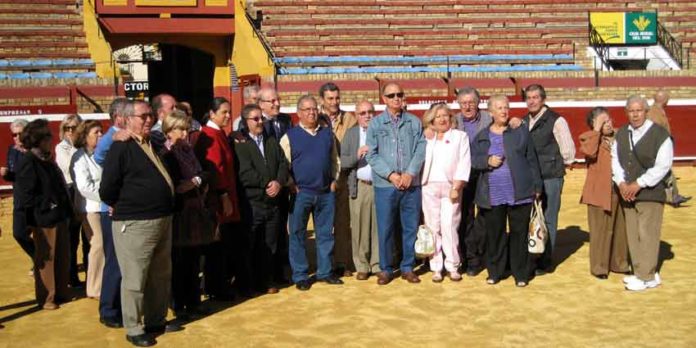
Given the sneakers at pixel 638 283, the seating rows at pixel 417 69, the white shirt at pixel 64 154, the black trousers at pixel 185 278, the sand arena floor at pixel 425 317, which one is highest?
the seating rows at pixel 417 69

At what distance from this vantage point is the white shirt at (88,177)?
5.91 metres

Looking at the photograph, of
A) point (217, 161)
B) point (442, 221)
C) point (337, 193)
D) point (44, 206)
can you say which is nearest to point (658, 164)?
point (442, 221)

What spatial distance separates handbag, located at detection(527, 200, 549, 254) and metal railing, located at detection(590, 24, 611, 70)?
12727mm

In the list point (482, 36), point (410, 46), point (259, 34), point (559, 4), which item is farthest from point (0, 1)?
point (559, 4)

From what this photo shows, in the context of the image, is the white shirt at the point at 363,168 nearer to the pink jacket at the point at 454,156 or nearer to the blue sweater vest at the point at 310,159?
the blue sweater vest at the point at 310,159

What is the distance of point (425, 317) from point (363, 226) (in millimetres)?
1385

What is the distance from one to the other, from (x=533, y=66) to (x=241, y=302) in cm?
1328

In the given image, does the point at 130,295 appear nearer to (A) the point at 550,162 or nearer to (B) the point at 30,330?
(B) the point at 30,330

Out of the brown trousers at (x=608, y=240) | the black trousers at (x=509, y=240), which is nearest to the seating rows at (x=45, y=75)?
the black trousers at (x=509, y=240)

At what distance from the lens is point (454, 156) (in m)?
6.59

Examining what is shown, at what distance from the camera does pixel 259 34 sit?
58.1 feet

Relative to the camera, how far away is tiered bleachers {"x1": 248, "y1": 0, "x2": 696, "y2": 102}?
16.5 m

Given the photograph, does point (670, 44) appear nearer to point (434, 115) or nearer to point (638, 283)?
point (638, 283)

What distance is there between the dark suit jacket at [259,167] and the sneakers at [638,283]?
2.89m
